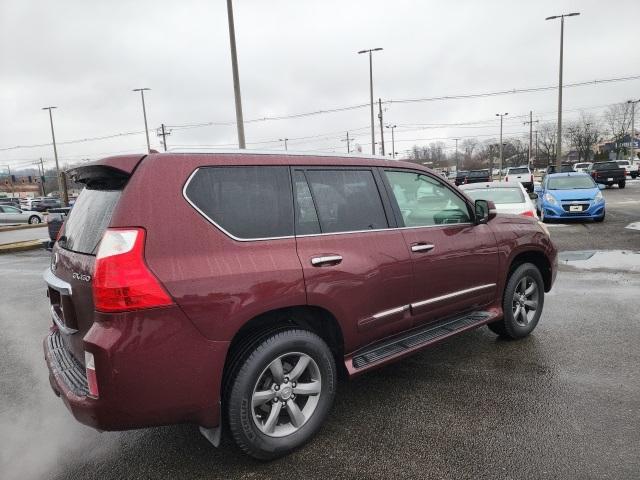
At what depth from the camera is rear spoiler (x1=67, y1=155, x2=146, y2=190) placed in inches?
97.9

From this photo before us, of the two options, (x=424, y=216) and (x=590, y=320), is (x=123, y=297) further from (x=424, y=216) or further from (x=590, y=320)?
(x=590, y=320)

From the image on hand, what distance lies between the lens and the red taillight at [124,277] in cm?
224

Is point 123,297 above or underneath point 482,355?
above

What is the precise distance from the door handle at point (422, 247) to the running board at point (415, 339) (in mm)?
644

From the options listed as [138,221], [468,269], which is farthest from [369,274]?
[138,221]

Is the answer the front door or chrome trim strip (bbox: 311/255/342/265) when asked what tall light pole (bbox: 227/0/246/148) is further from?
chrome trim strip (bbox: 311/255/342/265)

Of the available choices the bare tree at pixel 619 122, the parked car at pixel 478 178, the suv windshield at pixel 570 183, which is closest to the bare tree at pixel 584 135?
the bare tree at pixel 619 122

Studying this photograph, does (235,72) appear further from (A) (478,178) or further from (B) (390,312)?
(A) (478,178)

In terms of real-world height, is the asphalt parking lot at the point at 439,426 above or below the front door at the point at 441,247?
below

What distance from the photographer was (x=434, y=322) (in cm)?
374

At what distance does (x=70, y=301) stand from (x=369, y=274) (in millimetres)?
1811

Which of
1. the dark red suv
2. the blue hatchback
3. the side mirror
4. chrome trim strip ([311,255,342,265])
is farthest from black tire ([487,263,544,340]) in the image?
the blue hatchback

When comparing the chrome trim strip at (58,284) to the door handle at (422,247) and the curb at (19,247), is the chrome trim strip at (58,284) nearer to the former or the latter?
the door handle at (422,247)

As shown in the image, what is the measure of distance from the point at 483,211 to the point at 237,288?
2.56 meters
